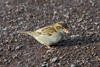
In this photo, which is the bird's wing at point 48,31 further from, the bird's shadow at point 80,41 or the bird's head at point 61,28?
the bird's shadow at point 80,41

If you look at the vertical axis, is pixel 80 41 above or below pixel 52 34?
below

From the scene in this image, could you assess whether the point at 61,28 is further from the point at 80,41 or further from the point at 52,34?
the point at 80,41

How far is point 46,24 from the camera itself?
790 centimetres

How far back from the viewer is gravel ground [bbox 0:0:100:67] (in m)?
5.71

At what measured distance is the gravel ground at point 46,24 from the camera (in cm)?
571

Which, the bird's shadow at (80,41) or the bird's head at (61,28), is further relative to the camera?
the bird's shadow at (80,41)

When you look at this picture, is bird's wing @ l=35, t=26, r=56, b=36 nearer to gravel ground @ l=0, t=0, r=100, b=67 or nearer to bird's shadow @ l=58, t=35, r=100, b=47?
gravel ground @ l=0, t=0, r=100, b=67

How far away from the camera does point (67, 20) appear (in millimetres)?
8039

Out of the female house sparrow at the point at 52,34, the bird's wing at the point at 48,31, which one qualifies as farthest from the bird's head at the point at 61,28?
the bird's wing at the point at 48,31

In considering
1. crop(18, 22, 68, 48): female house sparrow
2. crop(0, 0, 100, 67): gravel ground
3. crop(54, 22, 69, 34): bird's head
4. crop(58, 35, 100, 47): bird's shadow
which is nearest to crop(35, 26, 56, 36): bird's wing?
crop(18, 22, 68, 48): female house sparrow

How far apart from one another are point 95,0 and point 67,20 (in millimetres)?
2007

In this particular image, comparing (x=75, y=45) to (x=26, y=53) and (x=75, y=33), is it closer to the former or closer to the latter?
(x=75, y=33)

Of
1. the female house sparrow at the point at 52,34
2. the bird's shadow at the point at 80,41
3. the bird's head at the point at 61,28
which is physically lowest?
the bird's shadow at the point at 80,41

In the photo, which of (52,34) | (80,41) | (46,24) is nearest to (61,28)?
(52,34)
